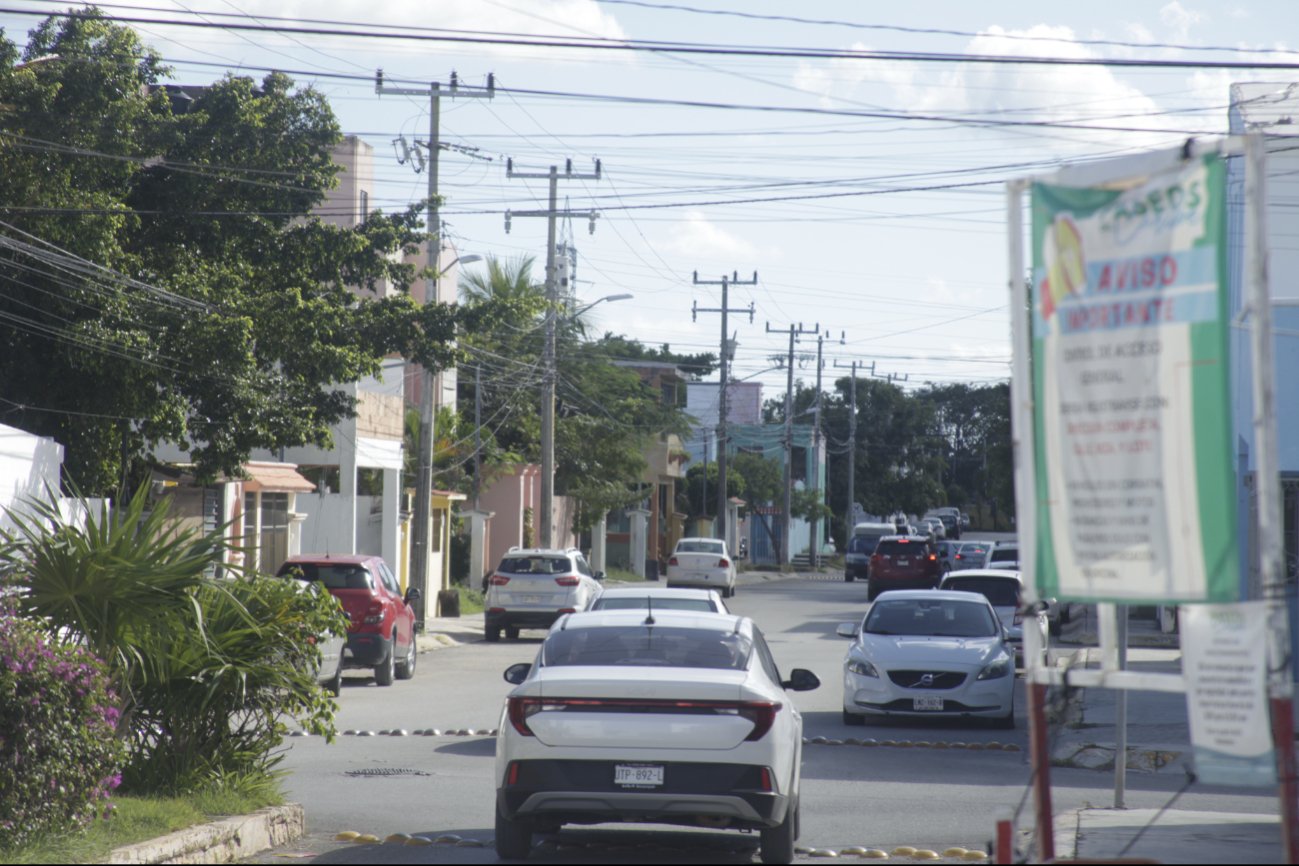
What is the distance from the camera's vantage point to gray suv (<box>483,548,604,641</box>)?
3055 centimetres

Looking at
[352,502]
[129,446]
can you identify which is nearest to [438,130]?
[352,502]

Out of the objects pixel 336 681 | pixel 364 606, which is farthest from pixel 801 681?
pixel 364 606

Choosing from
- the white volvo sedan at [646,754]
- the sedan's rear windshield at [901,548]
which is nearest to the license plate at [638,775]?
the white volvo sedan at [646,754]

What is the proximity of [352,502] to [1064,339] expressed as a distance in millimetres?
30324

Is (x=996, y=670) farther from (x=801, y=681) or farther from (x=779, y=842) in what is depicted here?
(x=779, y=842)

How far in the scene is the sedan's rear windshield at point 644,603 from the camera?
60.5 ft

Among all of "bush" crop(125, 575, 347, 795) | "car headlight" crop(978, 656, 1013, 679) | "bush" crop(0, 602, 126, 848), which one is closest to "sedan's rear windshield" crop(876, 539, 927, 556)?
"car headlight" crop(978, 656, 1013, 679)

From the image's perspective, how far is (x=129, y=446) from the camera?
2525cm

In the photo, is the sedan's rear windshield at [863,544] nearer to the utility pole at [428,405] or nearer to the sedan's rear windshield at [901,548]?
the sedan's rear windshield at [901,548]

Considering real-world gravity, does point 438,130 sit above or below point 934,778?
above

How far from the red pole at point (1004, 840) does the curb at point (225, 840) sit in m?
4.85

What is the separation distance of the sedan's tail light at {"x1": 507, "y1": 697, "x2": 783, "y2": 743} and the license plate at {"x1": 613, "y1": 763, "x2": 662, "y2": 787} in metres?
0.32

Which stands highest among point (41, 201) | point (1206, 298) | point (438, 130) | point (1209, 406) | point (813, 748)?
point (438, 130)

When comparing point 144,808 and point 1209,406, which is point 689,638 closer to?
point 144,808
